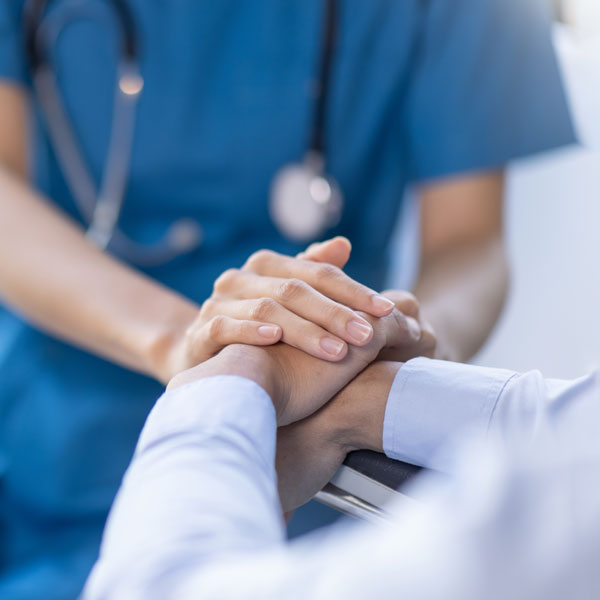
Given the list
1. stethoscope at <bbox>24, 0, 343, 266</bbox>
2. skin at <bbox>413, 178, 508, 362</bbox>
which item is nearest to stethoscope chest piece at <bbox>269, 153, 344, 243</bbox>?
stethoscope at <bbox>24, 0, 343, 266</bbox>

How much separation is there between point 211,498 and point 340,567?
8 centimetres

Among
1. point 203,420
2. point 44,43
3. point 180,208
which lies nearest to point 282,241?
point 180,208

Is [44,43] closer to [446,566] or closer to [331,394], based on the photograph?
[331,394]

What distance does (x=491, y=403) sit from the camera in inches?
18.6

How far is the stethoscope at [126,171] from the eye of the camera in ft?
2.85

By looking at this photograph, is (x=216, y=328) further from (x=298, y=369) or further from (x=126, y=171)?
(x=126, y=171)

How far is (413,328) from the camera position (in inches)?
23.7

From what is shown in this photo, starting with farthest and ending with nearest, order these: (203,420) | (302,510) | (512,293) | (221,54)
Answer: (512,293)
(221,54)
(302,510)
(203,420)

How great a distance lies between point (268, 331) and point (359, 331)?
6 centimetres

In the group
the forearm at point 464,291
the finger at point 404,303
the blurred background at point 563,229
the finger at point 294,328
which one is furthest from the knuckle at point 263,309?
the blurred background at point 563,229

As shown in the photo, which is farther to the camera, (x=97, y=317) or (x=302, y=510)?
(x=97, y=317)

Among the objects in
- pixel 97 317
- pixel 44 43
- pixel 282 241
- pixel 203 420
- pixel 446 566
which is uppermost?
pixel 44 43

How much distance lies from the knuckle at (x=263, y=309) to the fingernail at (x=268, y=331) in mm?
14

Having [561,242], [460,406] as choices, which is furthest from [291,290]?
[561,242]
